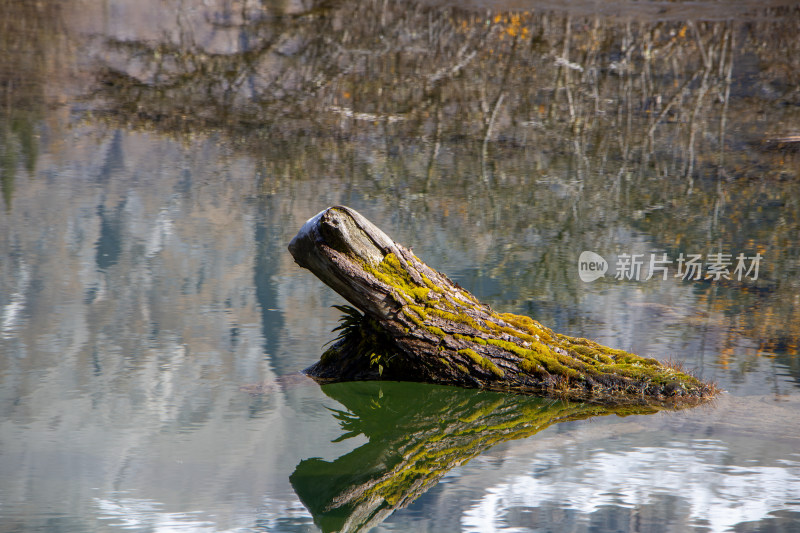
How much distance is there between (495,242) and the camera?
8219 mm

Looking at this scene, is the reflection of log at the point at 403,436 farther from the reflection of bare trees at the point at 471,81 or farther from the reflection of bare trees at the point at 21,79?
the reflection of bare trees at the point at 471,81

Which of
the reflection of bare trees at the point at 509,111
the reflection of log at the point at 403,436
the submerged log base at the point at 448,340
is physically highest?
the reflection of bare trees at the point at 509,111

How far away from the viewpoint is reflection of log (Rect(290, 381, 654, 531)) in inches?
159

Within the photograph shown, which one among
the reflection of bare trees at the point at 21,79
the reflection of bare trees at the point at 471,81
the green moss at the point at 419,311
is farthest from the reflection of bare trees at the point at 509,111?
the green moss at the point at 419,311

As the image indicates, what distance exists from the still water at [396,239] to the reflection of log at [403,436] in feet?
0.06

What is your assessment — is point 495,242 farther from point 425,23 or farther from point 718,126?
point 425,23

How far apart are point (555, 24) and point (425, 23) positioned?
2795 mm

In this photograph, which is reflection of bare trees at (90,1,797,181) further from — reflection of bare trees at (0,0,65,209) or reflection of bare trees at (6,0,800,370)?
reflection of bare trees at (0,0,65,209)

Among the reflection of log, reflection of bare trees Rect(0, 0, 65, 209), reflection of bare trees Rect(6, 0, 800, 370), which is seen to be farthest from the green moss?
reflection of bare trees Rect(0, 0, 65, 209)

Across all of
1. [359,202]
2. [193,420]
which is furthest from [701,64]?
[193,420]

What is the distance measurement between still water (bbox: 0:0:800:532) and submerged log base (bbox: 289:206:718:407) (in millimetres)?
162

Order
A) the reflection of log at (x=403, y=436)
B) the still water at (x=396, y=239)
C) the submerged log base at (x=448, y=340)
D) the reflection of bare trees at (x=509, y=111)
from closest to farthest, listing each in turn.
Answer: the reflection of log at (x=403, y=436), the still water at (x=396, y=239), the submerged log base at (x=448, y=340), the reflection of bare trees at (x=509, y=111)

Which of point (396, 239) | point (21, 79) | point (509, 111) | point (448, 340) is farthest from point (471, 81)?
point (448, 340)

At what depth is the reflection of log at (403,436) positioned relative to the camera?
403cm
